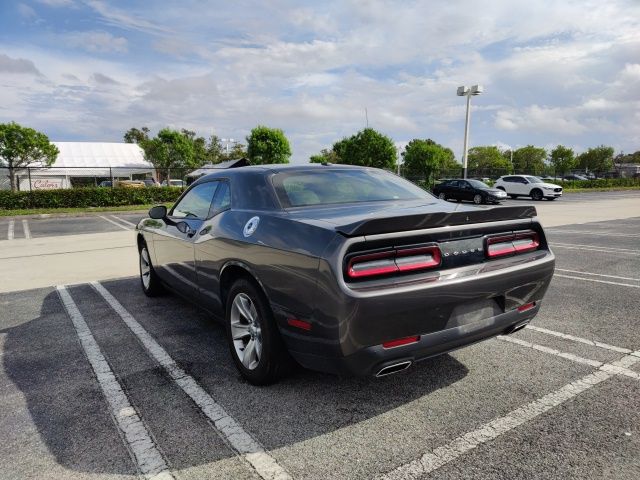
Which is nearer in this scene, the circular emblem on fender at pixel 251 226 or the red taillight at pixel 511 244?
the red taillight at pixel 511 244

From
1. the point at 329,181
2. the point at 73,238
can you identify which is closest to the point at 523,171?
the point at 73,238

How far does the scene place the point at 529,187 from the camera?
1116 inches

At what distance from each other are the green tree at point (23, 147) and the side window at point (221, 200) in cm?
4724

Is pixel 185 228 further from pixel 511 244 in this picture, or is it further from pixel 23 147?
pixel 23 147

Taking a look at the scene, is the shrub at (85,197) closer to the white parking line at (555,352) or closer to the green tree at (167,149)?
the white parking line at (555,352)

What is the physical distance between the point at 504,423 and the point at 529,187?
2869cm

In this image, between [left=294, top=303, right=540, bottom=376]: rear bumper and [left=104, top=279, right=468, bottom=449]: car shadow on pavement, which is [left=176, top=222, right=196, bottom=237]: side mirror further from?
[left=294, top=303, right=540, bottom=376]: rear bumper

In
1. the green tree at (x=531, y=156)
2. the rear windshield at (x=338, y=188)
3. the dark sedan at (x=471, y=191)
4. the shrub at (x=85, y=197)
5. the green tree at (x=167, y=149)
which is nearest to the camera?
the rear windshield at (x=338, y=188)

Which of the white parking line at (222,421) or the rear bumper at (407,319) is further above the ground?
the rear bumper at (407,319)

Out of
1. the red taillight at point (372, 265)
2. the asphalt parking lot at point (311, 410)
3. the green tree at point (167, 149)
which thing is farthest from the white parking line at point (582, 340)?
the green tree at point (167, 149)

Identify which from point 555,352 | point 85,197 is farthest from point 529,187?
point 555,352

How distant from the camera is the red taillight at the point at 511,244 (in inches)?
113

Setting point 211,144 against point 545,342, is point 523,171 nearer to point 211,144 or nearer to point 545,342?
point 545,342

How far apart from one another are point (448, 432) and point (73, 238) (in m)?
11.3
